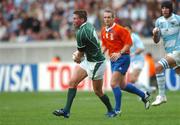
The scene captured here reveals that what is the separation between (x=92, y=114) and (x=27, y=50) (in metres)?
17.4

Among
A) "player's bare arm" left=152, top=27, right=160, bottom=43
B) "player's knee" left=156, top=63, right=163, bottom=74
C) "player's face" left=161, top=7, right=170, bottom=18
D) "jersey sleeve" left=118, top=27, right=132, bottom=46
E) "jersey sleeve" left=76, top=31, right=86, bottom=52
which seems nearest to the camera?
"jersey sleeve" left=76, top=31, right=86, bottom=52

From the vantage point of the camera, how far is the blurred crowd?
104 feet

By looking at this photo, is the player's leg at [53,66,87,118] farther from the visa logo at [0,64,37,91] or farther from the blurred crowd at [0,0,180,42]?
the visa logo at [0,64,37,91]

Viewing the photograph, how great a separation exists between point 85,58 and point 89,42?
19.2 inches

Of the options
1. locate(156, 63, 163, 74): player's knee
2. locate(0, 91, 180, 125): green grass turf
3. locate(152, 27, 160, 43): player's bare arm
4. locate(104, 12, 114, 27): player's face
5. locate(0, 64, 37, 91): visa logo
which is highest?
locate(104, 12, 114, 27): player's face

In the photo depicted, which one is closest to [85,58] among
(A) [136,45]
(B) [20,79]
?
(A) [136,45]

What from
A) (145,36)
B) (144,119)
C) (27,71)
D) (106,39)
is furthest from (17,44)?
(144,119)

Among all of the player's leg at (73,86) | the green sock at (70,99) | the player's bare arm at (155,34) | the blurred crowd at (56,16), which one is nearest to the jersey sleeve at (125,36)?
the player's bare arm at (155,34)

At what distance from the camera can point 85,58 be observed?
1578 cm

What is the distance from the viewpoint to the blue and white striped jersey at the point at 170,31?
17.2m

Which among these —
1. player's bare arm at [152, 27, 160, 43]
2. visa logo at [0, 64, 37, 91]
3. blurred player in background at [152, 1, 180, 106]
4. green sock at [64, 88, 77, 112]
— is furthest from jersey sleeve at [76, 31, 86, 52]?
visa logo at [0, 64, 37, 91]

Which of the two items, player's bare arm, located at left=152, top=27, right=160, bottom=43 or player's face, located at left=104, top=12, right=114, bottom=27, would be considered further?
player's bare arm, located at left=152, top=27, right=160, bottom=43

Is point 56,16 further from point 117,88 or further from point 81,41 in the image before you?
point 81,41

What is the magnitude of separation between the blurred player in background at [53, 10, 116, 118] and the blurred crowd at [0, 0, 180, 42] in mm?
15228
